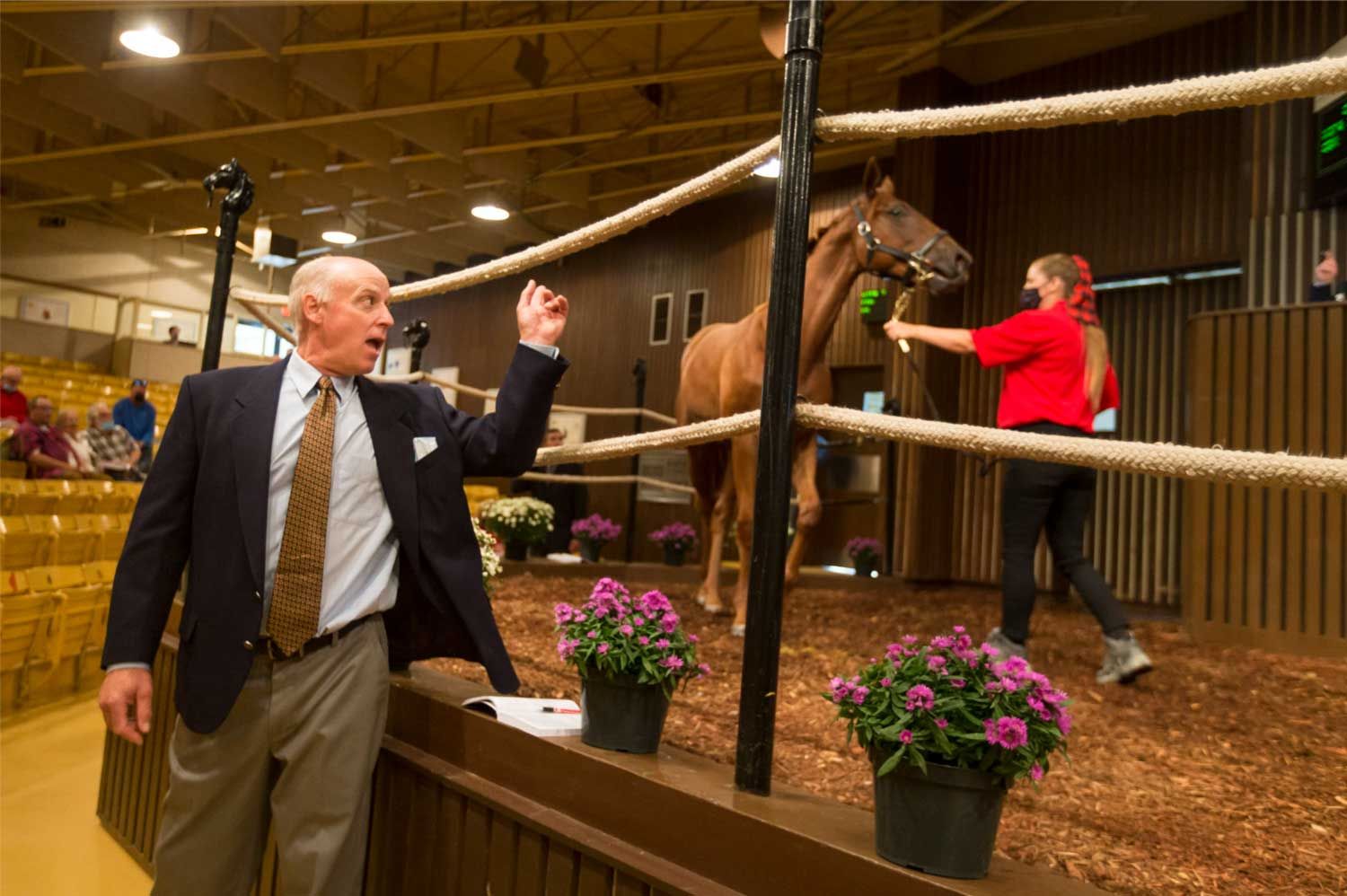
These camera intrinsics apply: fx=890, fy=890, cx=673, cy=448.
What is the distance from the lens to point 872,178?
9.95 feet

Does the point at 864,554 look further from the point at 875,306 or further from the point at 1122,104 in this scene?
the point at 1122,104

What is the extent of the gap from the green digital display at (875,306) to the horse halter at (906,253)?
5.44m

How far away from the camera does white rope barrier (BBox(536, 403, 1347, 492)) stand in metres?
0.88

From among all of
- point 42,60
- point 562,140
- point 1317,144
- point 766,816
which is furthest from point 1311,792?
point 42,60

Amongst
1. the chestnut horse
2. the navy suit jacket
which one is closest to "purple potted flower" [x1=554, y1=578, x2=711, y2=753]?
the navy suit jacket

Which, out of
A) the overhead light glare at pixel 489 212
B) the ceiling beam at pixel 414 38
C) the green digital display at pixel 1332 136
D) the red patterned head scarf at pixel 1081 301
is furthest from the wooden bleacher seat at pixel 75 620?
the overhead light glare at pixel 489 212

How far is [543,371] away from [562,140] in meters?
9.09

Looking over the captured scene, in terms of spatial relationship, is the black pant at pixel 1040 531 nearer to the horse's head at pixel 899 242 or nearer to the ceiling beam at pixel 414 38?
the horse's head at pixel 899 242

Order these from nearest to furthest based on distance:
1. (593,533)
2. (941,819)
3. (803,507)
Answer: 1. (941,819)
2. (803,507)
3. (593,533)

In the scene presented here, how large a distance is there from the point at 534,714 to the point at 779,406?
28.7 inches

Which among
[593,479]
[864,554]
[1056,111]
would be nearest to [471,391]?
[593,479]

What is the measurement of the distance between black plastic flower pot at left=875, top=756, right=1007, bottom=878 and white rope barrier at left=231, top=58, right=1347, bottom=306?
0.73m

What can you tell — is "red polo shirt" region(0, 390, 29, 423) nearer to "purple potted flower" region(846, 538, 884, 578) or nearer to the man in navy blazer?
"purple potted flower" region(846, 538, 884, 578)

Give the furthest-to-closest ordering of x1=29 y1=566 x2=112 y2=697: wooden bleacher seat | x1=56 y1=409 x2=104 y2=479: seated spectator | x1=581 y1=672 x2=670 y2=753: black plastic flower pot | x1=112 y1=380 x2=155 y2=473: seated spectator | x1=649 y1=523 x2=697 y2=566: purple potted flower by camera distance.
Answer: x1=112 y1=380 x2=155 y2=473: seated spectator
x1=56 y1=409 x2=104 y2=479: seated spectator
x1=649 y1=523 x2=697 y2=566: purple potted flower
x1=29 y1=566 x2=112 y2=697: wooden bleacher seat
x1=581 y1=672 x2=670 y2=753: black plastic flower pot
